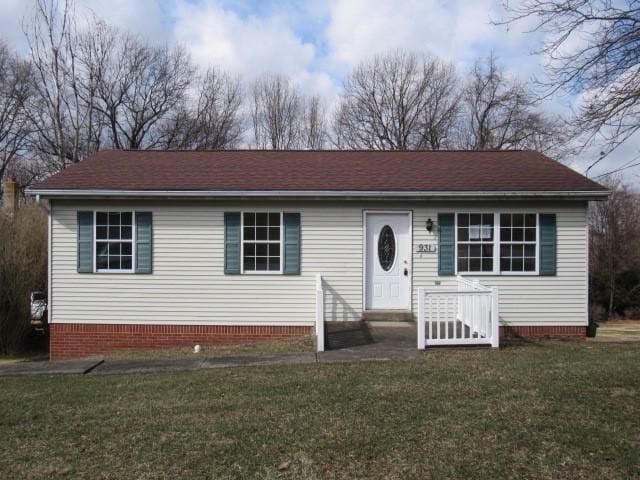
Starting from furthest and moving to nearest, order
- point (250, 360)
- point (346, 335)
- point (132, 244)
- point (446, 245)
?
point (132, 244), point (446, 245), point (346, 335), point (250, 360)

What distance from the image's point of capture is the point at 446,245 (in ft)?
36.9

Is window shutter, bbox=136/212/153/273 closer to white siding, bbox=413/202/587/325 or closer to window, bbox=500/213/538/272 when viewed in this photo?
white siding, bbox=413/202/587/325

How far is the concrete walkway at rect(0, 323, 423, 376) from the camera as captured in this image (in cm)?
833

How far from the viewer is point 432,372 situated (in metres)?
7.30

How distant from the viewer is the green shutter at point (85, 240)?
11289 mm

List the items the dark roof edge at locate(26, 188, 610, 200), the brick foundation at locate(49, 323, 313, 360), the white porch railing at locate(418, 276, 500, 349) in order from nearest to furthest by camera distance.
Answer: the white porch railing at locate(418, 276, 500, 349) < the dark roof edge at locate(26, 188, 610, 200) < the brick foundation at locate(49, 323, 313, 360)

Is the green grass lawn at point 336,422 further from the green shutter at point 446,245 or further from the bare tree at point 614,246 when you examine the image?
the bare tree at point 614,246

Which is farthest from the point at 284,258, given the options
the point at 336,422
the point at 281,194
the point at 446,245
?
the point at 336,422

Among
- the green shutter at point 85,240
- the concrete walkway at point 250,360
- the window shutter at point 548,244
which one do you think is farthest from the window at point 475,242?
the green shutter at point 85,240

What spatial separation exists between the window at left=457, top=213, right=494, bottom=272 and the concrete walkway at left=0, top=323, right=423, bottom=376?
2.47 metres

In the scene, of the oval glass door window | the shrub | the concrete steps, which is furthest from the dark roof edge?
the shrub

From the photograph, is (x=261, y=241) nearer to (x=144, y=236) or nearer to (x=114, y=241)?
(x=144, y=236)

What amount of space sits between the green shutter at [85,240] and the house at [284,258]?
3 centimetres

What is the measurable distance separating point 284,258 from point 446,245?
344cm
